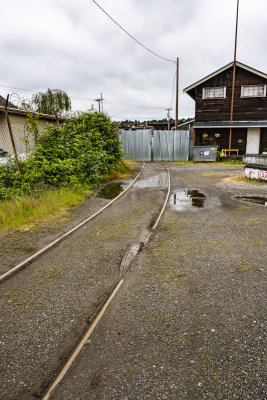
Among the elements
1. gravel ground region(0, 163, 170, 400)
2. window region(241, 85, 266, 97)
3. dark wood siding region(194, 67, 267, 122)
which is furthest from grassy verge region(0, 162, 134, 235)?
window region(241, 85, 266, 97)

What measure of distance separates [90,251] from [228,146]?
2022cm

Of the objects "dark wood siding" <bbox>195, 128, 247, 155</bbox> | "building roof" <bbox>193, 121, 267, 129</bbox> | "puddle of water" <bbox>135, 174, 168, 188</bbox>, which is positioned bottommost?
"puddle of water" <bbox>135, 174, 168, 188</bbox>

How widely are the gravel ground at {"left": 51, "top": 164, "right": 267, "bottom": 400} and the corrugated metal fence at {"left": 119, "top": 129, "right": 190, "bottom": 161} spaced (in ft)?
57.4

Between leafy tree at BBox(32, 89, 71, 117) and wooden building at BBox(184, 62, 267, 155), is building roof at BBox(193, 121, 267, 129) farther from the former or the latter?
leafy tree at BBox(32, 89, 71, 117)

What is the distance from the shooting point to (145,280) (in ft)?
12.1

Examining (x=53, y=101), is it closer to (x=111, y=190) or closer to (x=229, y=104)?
(x=229, y=104)

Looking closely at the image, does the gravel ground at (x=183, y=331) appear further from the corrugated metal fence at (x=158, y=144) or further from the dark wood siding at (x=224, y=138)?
the dark wood siding at (x=224, y=138)

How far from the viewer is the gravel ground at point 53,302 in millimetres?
2311

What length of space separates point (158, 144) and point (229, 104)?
6830 mm

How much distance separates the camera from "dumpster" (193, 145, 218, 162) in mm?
19078

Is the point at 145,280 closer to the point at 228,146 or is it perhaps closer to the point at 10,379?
the point at 10,379

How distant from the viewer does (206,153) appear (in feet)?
63.2

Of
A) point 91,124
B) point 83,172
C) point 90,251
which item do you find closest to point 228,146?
point 91,124

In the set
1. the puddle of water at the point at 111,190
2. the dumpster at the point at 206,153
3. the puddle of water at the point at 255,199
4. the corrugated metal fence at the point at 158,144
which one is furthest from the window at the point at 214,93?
the puddle of water at the point at 255,199
